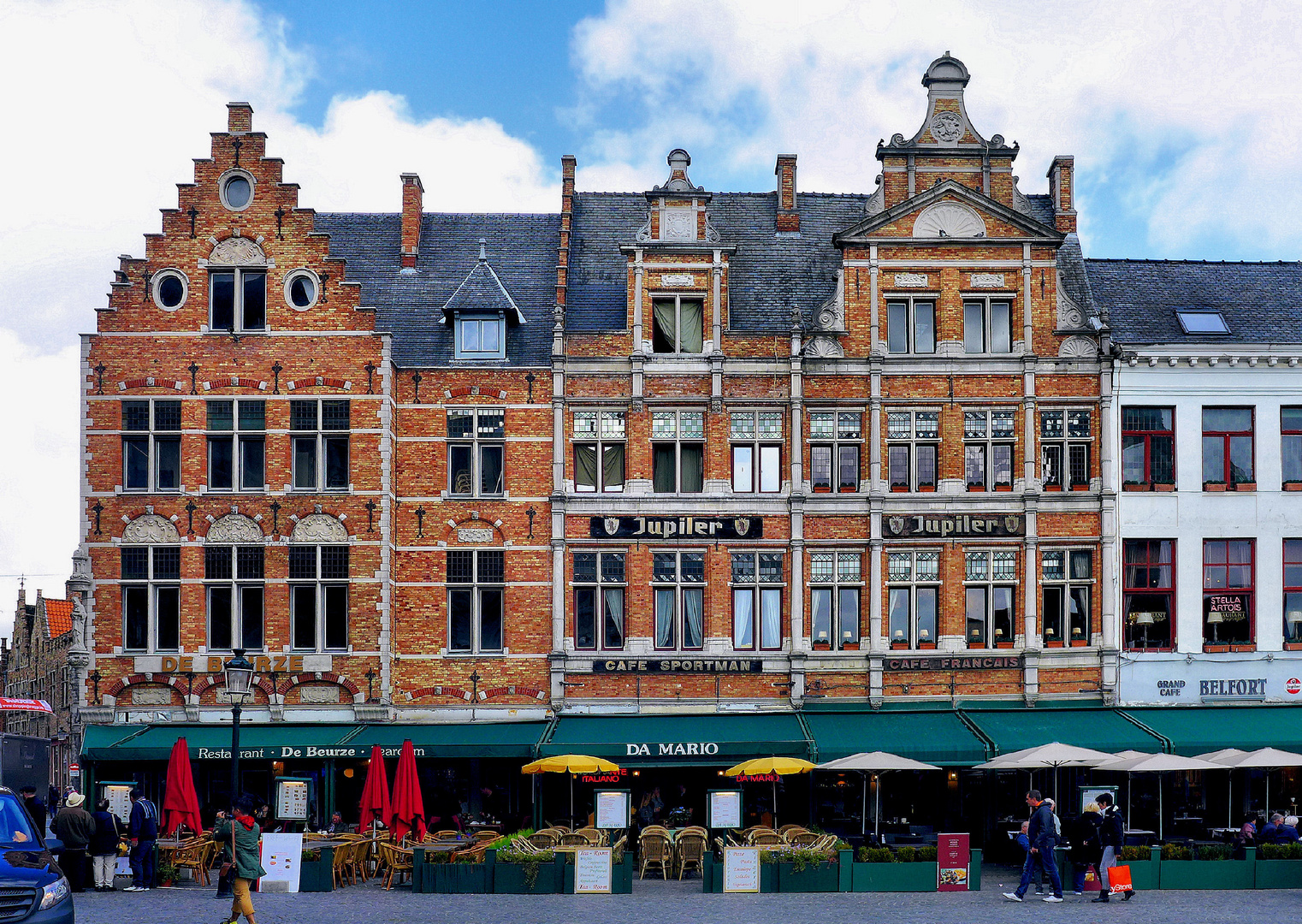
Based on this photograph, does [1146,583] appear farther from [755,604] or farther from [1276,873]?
[1276,873]

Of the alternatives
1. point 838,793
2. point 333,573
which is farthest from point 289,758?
point 838,793

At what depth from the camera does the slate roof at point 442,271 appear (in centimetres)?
3078

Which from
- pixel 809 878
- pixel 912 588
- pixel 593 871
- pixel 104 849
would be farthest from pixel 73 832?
pixel 912 588

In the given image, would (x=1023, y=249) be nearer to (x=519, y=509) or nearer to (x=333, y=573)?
(x=519, y=509)

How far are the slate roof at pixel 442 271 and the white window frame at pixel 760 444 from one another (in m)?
4.19

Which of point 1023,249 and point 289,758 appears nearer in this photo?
point 289,758

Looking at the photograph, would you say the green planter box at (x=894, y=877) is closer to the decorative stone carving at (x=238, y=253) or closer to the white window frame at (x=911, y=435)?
the white window frame at (x=911, y=435)

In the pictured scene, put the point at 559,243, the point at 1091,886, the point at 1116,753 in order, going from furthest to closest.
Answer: the point at 559,243 → the point at 1116,753 → the point at 1091,886

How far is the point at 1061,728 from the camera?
28.7m

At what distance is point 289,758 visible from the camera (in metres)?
28.4

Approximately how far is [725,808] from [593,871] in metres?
4.16

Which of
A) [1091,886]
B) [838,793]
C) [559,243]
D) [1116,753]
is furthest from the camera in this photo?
[559,243]

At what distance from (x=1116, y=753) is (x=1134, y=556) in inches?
183

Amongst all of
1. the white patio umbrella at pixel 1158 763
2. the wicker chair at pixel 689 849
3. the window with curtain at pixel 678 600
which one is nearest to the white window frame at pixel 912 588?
the window with curtain at pixel 678 600
